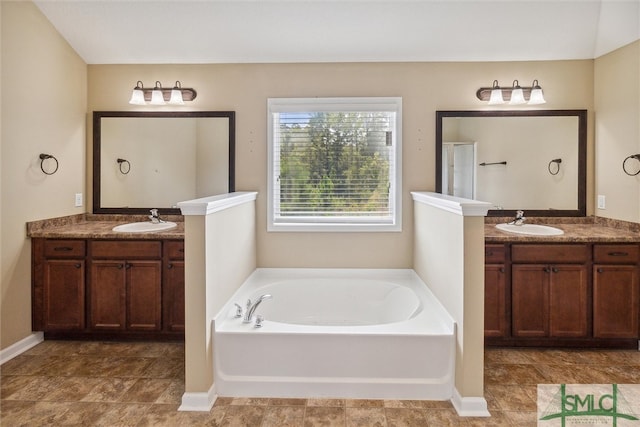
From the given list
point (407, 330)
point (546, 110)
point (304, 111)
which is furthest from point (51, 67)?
point (546, 110)

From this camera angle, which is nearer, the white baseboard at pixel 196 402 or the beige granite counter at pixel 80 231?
the white baseboard at pixel 196 402

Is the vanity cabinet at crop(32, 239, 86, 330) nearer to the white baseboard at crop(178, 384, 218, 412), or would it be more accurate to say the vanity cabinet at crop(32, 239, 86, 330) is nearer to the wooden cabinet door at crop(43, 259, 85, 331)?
the wooden cabinet door at crop(43, 259, 85, 331)

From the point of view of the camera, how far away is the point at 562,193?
11.2 ft

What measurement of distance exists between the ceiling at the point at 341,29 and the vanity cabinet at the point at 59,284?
67.5 inches

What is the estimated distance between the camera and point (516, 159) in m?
3.41

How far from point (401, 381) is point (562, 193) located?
2314mm

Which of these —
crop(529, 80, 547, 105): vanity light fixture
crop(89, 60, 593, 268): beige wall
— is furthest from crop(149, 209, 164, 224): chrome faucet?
crop(529, 80, 547, 105): vanity light fixture

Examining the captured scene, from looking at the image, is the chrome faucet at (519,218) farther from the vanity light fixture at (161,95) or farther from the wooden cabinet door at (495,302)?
the vanity light fixture at (161,95)

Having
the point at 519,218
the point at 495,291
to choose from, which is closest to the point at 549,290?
the point at 495,291

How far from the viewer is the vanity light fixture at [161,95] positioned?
11.1 ft

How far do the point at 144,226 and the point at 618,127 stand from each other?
3976 millimetres
